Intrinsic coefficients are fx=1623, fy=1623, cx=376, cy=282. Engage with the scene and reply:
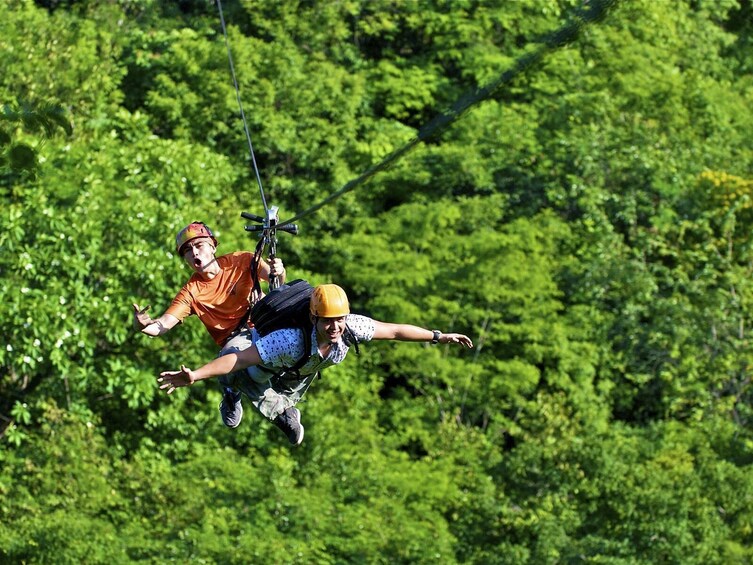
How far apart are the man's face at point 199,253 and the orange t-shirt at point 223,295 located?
6 cm

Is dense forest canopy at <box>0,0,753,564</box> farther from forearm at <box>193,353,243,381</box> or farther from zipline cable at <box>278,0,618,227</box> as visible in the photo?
zipline cable at <box>278,0,618,227</box>

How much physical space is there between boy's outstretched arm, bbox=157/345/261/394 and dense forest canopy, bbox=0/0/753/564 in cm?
863

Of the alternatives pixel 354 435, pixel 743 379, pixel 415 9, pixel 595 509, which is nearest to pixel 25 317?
pixel 354 435

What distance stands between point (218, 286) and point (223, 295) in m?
0.05

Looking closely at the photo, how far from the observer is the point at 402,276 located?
21.7 meters

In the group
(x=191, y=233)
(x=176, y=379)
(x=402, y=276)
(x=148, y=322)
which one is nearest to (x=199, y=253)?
(x=191, y=233)

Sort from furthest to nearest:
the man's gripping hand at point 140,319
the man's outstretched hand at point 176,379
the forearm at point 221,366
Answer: the man's gripping hand at point 140,319
the forearm at point 221,366
the man's outstretched hand at point 176,379

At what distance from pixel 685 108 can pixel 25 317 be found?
12.5m

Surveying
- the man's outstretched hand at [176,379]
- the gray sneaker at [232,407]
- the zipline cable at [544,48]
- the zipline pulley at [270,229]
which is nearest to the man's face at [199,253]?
the zipline pulley at [270,229]

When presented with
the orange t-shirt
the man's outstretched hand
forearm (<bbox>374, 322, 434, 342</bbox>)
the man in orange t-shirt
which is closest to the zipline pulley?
the man in orange t-shirt

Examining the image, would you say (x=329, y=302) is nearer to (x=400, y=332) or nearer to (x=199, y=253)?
(x=400, y=332)

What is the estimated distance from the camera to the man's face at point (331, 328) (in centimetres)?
693

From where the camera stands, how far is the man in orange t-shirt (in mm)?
7621

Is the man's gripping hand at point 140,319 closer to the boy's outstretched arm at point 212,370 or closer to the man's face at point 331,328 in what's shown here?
the boy's outstretched arm at point 212,370
